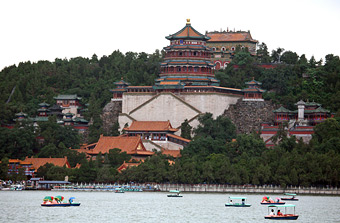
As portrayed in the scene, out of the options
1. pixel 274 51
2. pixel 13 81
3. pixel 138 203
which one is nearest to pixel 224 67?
pixel 274 51

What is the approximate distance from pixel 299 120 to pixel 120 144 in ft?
64.8

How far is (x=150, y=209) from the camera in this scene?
85938mm

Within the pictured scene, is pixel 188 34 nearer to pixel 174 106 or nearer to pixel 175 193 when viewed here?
pixel 174 106

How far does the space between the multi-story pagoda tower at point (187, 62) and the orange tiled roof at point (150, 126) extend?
542cm

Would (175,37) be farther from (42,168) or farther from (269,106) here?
(42,168)

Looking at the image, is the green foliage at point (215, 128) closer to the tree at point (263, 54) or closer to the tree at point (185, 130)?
the tree at point (185, 130)

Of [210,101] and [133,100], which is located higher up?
[133,100]

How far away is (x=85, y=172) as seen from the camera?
109m

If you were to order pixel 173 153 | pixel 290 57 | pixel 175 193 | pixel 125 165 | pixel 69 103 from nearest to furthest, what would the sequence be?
pixel 175 193, pixel 125 165, pixel 173 153, pixel 69 103, pixel 290 57

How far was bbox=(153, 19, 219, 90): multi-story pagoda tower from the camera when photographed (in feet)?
403

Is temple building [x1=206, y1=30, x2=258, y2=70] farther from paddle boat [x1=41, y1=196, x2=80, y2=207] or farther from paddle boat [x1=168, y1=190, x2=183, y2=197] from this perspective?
paddle boat [x1=41, y1=196, x2=80, y2=207]

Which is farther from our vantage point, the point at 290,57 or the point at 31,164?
the point at 290,57

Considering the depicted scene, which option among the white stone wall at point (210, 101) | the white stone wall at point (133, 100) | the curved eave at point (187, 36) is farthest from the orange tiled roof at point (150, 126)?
the curved eave at point (187, 36)

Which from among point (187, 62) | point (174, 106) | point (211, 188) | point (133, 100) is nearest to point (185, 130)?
point (174, 106)
